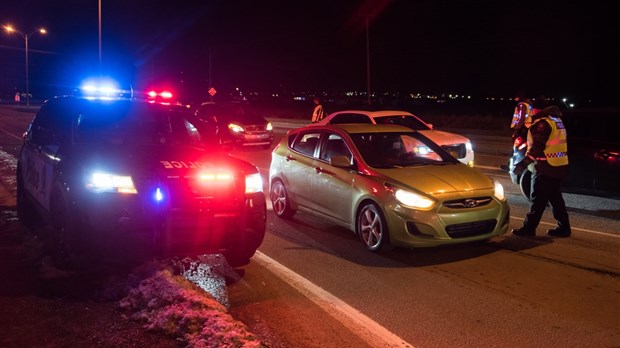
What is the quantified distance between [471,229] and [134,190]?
3.65 metres

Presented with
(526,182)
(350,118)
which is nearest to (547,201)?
(526,182)

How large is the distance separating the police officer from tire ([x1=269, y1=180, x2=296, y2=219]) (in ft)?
10.5

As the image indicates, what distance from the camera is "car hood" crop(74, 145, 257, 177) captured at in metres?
5.21

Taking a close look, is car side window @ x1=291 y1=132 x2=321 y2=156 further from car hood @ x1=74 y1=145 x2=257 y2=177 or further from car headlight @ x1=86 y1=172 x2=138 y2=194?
car headlight @ x1=86 y1=172 x2=138 y2=194

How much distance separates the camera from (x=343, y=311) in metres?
4.99

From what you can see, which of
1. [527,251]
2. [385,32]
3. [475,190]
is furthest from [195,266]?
[385,32]

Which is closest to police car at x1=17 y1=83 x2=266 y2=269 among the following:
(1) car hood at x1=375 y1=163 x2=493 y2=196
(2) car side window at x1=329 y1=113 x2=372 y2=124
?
(1) car hood at x1=375 y1=163 x2=493 y2=196

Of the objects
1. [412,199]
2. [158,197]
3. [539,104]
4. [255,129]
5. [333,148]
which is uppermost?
[539,104]

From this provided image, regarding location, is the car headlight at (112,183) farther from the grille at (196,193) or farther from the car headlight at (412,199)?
the car headlight at (412,199)

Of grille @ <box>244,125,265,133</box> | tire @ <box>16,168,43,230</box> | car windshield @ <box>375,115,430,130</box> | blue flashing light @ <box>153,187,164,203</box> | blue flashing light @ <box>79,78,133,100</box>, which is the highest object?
blue flashing light @ <box>79,78,133,100</box>

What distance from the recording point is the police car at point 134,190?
5137 mm

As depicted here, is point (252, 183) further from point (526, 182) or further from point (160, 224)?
point (526, 182)

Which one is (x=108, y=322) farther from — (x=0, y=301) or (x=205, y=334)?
(x=0, y=301)

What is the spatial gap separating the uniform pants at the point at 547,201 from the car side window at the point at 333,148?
2.51 m
